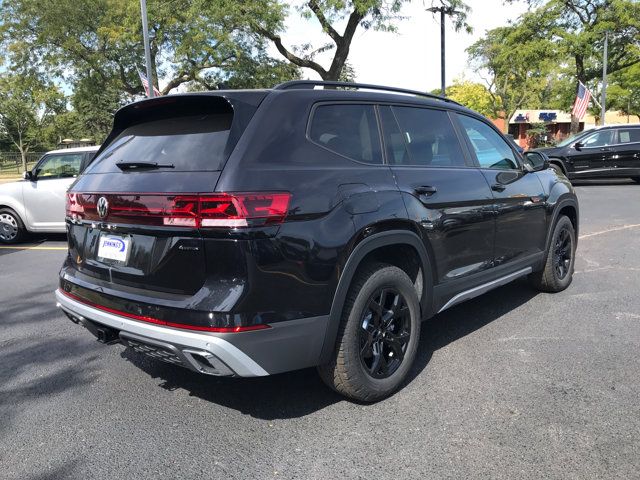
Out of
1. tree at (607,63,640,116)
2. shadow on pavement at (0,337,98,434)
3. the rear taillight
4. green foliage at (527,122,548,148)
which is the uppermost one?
tree at (607,63,640,116)

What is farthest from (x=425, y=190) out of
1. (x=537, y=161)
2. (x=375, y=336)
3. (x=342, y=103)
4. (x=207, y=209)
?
(x=537, y=161)

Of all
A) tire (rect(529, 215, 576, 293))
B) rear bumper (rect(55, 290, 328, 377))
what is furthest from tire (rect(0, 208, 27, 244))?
tire (rect(529, 215, 576, 293))

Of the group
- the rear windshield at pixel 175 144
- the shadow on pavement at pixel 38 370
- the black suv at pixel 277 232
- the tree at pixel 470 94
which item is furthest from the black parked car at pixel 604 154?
the tree at pixel 470 94

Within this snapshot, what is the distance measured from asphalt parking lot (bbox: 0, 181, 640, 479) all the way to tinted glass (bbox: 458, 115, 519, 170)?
1366mm

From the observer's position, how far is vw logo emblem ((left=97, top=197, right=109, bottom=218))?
3.02 meters

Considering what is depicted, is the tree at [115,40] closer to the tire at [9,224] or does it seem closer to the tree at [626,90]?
the tire at [9,224]

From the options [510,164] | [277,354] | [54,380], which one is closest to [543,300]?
[510,164]

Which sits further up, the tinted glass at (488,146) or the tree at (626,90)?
the tree at (626,90)

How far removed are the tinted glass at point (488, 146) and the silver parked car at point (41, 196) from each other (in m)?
7.06

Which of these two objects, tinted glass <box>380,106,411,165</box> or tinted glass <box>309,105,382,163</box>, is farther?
tinted glass <box>380,106,411,165</box>

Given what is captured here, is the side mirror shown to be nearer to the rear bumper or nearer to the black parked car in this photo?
the rear bumper

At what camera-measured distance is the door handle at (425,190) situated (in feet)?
11.3

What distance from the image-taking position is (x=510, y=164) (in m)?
4.70

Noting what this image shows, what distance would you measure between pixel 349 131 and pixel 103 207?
151cm
